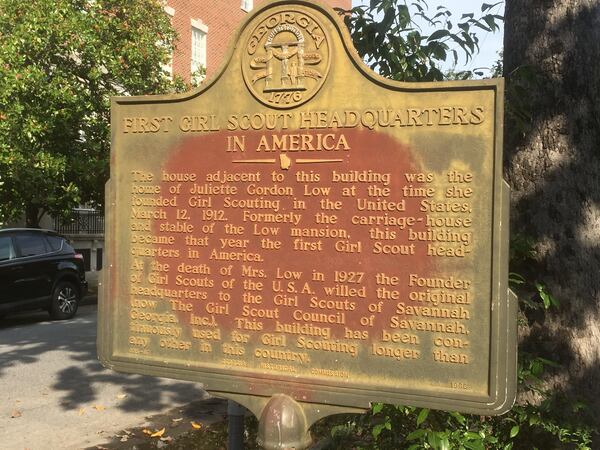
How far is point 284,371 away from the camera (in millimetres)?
3088

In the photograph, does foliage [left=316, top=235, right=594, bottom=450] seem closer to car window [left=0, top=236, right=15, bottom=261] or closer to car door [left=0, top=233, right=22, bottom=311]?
car door [left=0, top=233, right=22, bottom=311]

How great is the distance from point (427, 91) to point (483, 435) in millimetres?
1869

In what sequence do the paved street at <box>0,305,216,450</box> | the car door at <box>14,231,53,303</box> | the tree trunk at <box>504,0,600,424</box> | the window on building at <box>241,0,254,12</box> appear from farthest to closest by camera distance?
the window on building at <box>241,0,254,12</box> < the car door at <box>14,231,53,303</box> < the paved street at <box>0,305,216,450</box> < the tree trunk at <box>504,0,600,424</box>

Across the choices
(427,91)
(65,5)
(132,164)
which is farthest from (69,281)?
(427,91)

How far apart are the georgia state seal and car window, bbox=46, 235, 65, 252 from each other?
10683 millimetres

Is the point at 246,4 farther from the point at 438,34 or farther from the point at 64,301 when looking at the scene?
the point at 438,34

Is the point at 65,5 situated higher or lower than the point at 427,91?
higher

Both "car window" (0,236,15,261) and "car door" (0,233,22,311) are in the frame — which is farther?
"car window" (0,236,15,261)

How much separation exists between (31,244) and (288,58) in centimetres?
1039

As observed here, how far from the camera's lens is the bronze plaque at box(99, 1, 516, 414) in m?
2.84

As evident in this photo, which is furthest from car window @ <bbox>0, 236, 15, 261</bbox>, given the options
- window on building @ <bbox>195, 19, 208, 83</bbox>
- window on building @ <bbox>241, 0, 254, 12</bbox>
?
window on building @ <bbox>241, 0, 254, 12</bbox>

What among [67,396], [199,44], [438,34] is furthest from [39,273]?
[199,44]

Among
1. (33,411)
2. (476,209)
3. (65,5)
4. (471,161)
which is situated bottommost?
(33,411)

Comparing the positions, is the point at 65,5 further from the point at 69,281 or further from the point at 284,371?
the point at 284,371
